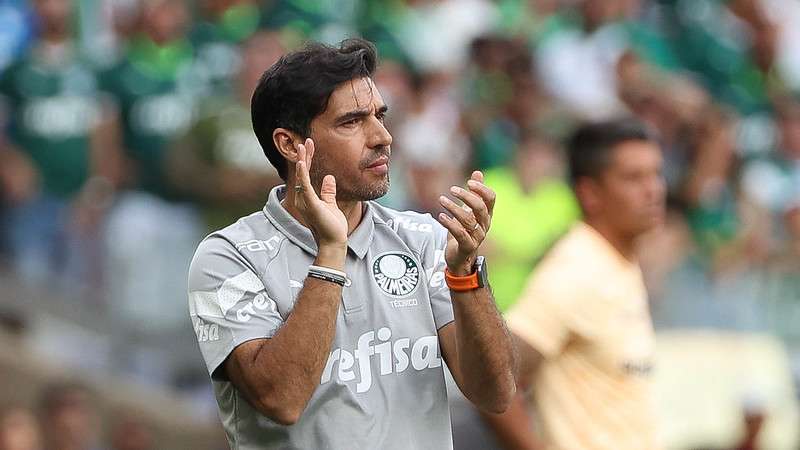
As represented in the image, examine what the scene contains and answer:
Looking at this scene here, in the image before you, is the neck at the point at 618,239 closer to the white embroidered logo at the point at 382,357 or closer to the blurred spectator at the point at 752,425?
the white embroidered logo at the point at 382,357

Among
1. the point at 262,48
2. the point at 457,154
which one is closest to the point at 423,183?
the point at 457,154

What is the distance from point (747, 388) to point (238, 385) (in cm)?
611

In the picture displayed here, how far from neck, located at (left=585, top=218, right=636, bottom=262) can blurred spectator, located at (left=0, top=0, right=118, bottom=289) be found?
14.8 ft

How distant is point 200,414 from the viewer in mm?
9734

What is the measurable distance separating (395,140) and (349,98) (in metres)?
5.44

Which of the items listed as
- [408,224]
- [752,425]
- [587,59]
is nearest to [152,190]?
[587,59]

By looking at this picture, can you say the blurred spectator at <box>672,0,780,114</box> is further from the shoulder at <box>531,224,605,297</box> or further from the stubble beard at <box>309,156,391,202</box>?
the stubble beard at <box>309,156,391,202</box>

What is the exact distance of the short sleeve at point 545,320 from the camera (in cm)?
561

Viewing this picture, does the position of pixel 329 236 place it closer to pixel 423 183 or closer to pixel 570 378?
pixel 570 378

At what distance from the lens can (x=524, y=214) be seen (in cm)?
941

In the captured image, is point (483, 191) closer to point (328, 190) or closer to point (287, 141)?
point (328, 190)

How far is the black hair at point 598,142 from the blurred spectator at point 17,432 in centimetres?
398

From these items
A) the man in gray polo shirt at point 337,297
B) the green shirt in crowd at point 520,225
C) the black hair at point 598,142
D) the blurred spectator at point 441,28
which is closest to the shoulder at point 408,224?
the man in gray polo shirt at point 337,297

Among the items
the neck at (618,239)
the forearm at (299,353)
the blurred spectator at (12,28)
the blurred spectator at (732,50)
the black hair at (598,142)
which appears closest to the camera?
the forearm at (299,353)
